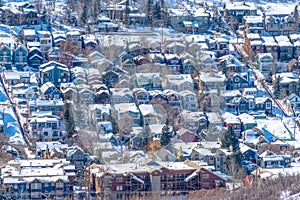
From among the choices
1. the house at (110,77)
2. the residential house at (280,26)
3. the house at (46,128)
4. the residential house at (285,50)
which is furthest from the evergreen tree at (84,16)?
the house at (46,128)

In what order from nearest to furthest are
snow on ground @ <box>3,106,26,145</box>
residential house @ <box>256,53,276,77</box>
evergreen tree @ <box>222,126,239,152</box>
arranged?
1. evergreen tree @ <box>222,126,239,152</box>
2. snow on ground @ <box>3,106,26,145</box>
3. residential house @ <box>256,53,276,77</box>

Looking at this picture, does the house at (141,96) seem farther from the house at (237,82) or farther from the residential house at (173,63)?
the house at (237,82)

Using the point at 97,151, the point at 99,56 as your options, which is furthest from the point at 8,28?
the point at 97,151

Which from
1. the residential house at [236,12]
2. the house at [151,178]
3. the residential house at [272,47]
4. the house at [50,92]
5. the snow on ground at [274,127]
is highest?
the residential house at [236,12]

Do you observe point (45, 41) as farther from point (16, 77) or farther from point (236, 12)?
point (236, 12)

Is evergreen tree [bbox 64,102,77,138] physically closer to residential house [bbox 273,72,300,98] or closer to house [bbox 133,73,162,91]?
house [bbox 133,73,162,91]

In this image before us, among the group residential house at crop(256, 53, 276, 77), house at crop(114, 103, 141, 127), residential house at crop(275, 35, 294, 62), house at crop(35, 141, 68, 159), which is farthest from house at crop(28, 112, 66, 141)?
residential house at crop(275, 35, 294, 62)
